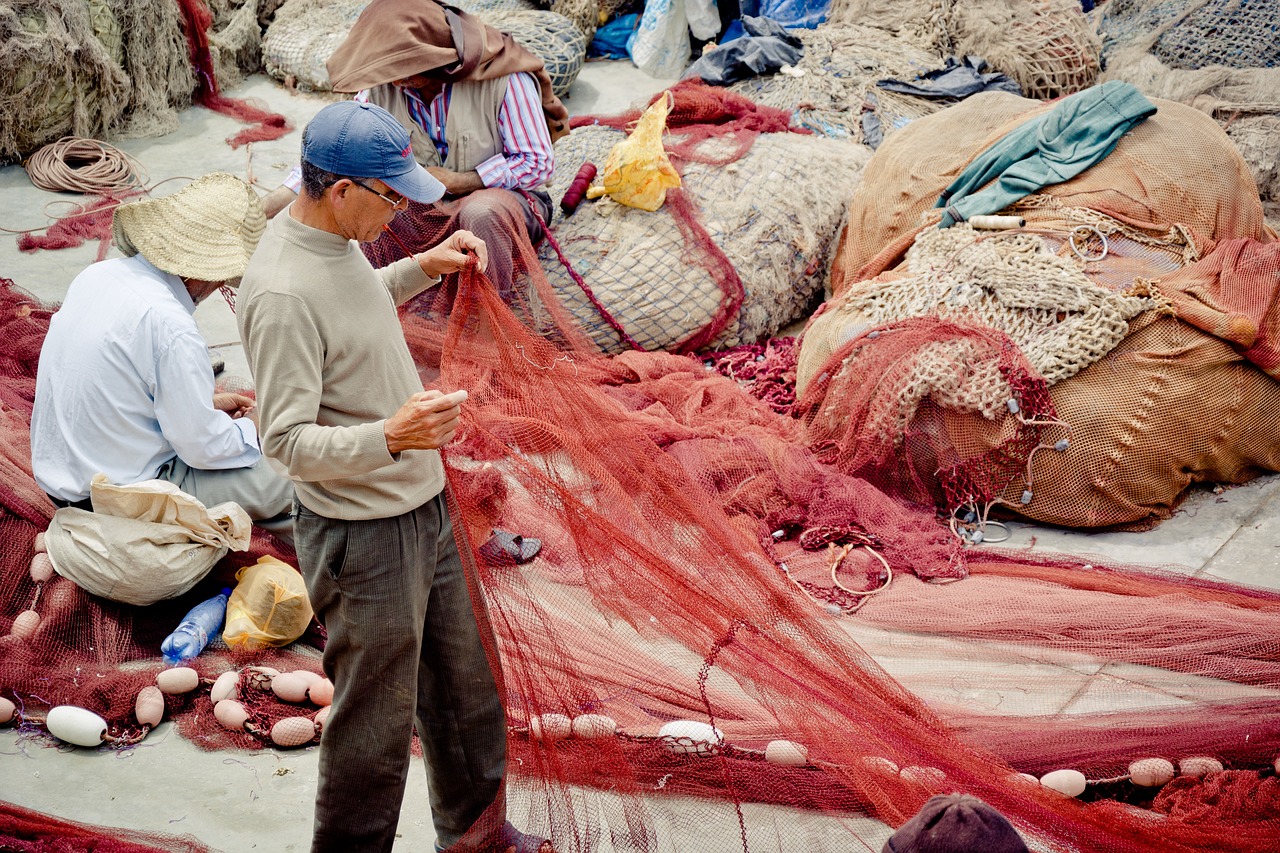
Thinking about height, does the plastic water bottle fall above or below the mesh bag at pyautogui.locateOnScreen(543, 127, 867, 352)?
below

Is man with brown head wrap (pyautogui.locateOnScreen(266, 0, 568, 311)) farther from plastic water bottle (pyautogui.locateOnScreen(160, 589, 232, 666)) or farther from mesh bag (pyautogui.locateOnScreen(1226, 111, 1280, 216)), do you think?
mesh bag (pyautogui.locateOnScreen(1226, 111, 1280, 216))

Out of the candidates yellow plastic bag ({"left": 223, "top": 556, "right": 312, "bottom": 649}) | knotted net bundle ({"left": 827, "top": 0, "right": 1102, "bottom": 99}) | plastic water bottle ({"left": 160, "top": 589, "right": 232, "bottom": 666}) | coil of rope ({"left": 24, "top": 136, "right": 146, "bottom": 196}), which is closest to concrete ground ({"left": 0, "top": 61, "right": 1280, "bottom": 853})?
plastic water bottle ({"left": 160, "top": 589, "right": 232, "bottom": 666})

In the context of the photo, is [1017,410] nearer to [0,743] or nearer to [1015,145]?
[1015,145]

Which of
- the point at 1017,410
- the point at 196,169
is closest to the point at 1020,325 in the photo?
the point at 1017,410

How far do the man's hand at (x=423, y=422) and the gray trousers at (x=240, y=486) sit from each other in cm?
159

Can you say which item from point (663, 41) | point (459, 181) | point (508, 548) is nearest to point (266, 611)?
point (508, 548)

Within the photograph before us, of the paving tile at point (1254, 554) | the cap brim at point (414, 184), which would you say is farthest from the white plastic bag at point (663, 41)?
the cap brim at point (414, 184)

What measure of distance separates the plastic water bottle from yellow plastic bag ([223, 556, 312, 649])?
0.07 meters

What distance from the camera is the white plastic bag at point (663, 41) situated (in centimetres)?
907

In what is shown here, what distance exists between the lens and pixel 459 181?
213 inches

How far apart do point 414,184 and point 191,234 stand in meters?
1.41

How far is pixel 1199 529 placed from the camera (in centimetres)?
442

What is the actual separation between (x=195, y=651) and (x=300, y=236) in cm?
184

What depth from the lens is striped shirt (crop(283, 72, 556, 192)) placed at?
5.38m
